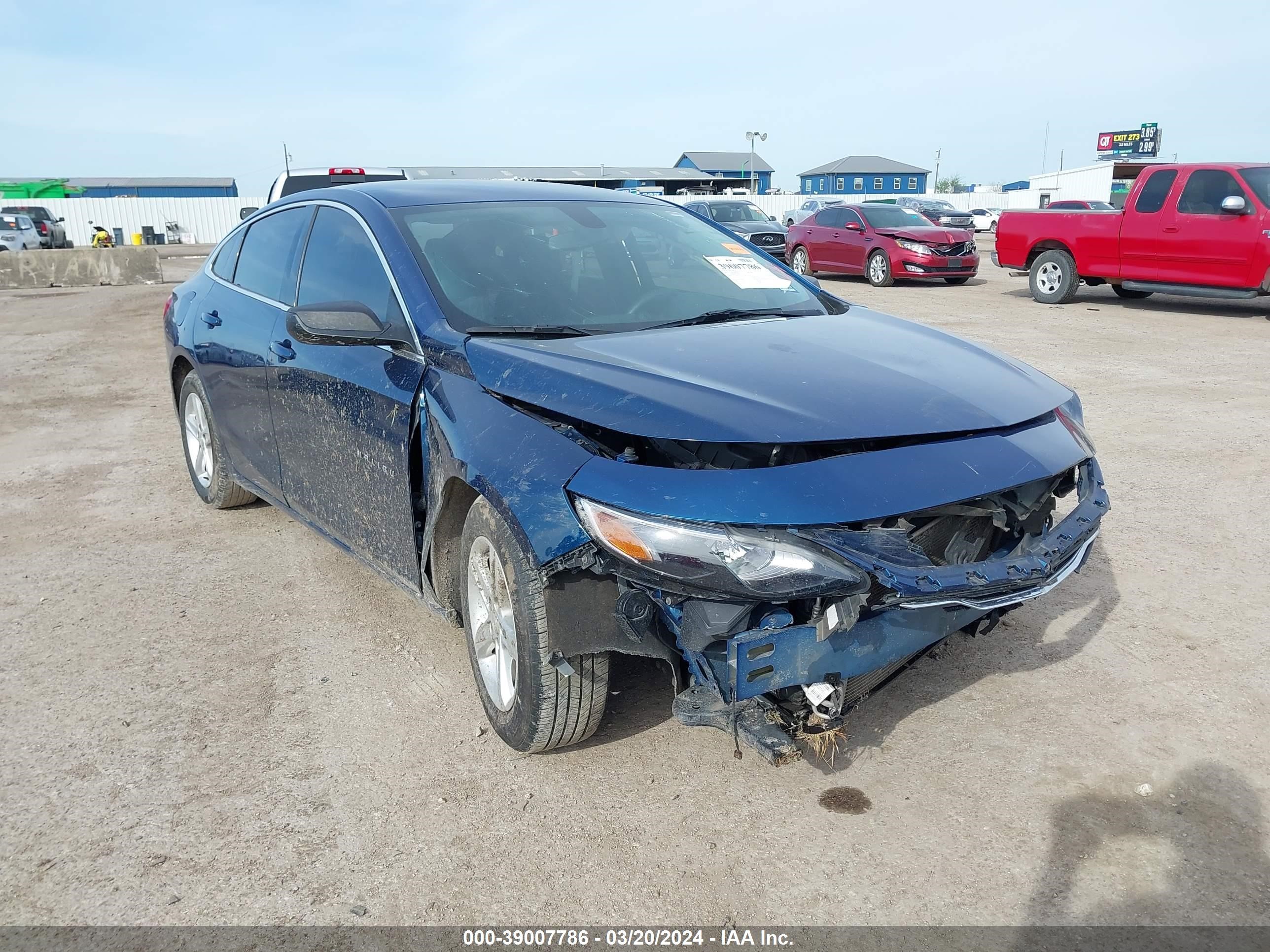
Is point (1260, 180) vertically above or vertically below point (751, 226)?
above

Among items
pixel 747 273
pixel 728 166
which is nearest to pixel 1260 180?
pixel 747 273

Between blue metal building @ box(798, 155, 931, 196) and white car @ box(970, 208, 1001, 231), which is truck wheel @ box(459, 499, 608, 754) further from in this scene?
blue metal building @ box(798, 155, 931, 196)

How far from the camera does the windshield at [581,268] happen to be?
3.31 m

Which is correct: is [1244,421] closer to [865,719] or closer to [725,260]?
[725,260]

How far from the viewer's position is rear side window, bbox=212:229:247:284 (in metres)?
4.87

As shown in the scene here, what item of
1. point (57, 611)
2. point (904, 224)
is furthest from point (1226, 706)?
point (904, 224)

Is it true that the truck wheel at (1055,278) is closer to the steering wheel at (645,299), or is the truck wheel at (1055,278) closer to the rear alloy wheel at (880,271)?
the rear alloy wheel at (880,271)

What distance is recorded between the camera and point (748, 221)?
66.7 feet

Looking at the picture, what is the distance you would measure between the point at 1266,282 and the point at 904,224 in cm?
678

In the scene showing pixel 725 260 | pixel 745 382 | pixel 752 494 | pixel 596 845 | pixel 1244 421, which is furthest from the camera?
pixel 1244 421

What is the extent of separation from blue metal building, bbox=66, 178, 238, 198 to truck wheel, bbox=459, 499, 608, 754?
8647 cm

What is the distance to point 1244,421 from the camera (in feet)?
22.4

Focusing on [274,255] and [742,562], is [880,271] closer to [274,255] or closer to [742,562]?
[274,255]

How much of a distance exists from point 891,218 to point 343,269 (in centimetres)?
1587
